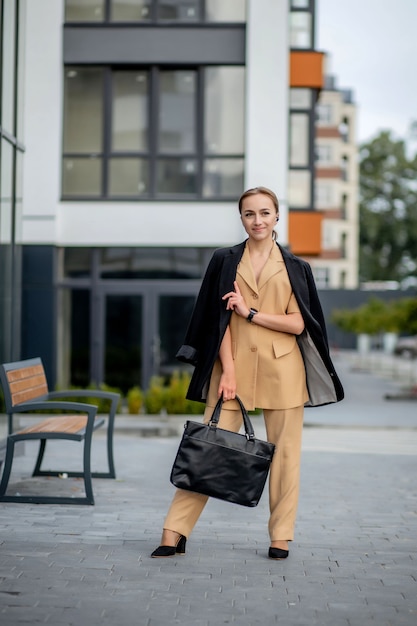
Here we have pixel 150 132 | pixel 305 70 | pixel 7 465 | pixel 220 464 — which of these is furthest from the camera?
pixel 305 70

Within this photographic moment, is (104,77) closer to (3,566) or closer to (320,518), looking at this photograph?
(320,518)

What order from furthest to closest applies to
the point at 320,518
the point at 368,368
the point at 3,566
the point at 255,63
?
the point at 368,368
the point at 255,63
the point at 320,518
the point at 3,566

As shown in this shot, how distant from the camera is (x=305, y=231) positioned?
20.9 meters

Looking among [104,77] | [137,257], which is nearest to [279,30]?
[104,77]

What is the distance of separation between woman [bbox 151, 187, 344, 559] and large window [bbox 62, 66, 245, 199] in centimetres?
1373

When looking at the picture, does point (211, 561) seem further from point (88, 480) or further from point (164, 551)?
point (88, 480)

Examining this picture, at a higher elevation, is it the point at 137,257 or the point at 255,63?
the point at 255,63

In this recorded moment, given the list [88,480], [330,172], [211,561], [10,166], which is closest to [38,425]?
[88,480]

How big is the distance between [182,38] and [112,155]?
2.42m

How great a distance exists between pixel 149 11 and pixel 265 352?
1483cm

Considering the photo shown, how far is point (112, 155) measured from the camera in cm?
1956

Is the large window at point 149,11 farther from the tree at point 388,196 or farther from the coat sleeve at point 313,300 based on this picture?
the tree at point 388,196

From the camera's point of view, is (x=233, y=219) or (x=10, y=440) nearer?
(x=10, y=440)

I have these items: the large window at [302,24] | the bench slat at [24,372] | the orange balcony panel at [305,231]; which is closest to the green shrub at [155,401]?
the orange balcony panel at [305,231]
